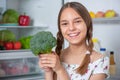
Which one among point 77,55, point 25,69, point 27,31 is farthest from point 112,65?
point 27,31

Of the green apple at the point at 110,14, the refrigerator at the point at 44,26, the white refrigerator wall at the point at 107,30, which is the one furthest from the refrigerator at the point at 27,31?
the green apple at the point at 110,14

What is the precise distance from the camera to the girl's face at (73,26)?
1.09m

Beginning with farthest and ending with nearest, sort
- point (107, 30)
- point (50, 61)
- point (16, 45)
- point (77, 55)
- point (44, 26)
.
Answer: point (44, 26) → point (16, 45) → point (107, 30) → point (77, 55) → point (50, 61)

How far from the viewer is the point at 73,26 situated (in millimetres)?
1091

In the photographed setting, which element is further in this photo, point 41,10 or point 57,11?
point 41,10

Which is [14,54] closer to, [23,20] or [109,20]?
[23,20]

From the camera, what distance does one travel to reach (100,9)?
2.02 m

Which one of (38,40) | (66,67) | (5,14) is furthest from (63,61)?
(5,14)

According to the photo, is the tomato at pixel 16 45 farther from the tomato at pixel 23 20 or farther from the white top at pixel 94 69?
the white top at pixel 94 69

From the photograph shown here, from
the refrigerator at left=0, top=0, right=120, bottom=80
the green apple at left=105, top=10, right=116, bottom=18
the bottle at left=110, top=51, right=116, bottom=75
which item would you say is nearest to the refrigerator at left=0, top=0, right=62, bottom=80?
the refrigerator at left=0, top=0, right=120, bottom=80

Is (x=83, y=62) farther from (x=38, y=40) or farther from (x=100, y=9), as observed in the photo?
(x=100, y=9)

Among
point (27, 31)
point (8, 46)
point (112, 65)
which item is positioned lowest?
point (112, 65)

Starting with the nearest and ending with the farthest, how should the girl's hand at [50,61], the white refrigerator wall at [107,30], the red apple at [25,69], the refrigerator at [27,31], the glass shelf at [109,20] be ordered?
the girl's hand at [50,61] → the glass shelf at [109,20] → the white refrigerator wall at [107,30] → the refrigerator at [27,31] → the red apple at [25,69]

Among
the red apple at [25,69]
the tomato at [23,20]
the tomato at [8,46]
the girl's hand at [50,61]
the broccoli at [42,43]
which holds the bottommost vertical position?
the red apple at [25,69]
